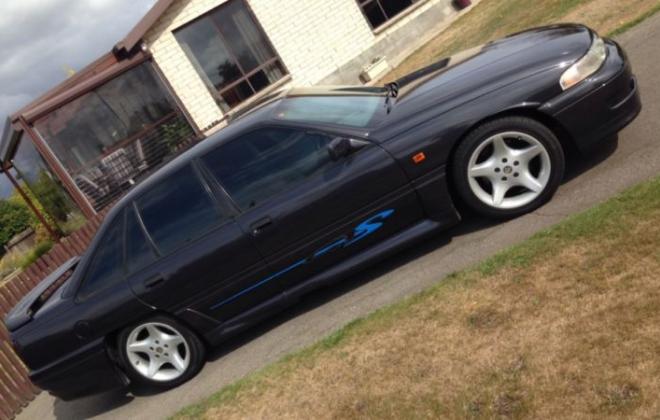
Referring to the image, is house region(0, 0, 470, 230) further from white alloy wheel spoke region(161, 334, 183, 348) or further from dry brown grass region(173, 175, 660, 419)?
dry brown grass region(173, 175, 660, 419)

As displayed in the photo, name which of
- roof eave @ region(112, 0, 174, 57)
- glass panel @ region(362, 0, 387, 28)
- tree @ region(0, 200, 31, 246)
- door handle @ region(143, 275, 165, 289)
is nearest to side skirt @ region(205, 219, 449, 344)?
door handle @ region(143, 275, 165, 289)

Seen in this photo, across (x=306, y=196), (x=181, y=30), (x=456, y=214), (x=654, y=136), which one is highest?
(x=181, y=30)

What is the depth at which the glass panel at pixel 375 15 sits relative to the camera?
673 inches

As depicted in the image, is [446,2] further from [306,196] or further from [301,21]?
[306,196]

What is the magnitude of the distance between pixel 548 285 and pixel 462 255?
98 cm

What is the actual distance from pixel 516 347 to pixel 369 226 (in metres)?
1.75

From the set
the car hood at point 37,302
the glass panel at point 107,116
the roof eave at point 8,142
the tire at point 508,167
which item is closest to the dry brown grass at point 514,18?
the tire at point 508,167

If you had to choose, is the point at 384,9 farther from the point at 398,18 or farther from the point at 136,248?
the point at 136,248

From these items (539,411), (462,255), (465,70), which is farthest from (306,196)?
(539,411)

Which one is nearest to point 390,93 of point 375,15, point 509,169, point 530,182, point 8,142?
point 509,169

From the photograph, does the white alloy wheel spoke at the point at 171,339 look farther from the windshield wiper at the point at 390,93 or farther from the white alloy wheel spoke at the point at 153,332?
the windshield wiper at the point at 390,93

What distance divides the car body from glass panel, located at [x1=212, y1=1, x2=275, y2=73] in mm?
11429

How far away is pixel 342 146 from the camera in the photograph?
4520 mm

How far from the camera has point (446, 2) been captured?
17172 millimetres
